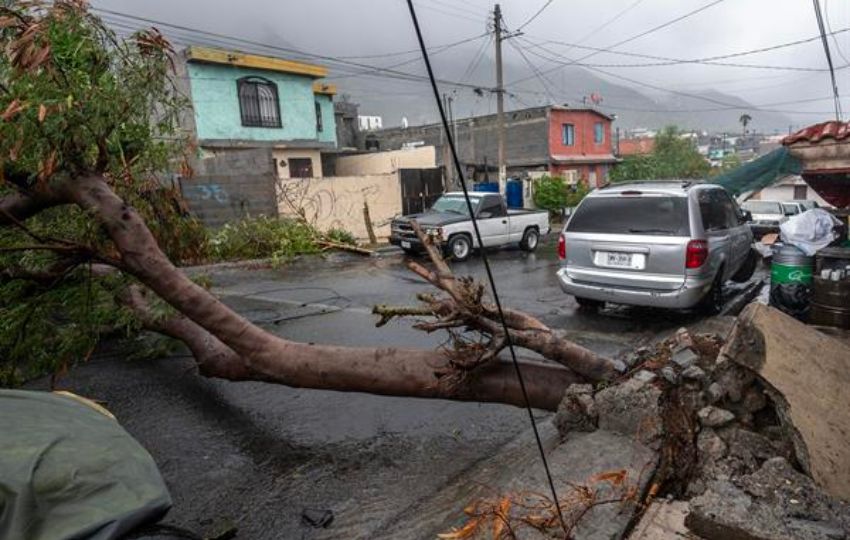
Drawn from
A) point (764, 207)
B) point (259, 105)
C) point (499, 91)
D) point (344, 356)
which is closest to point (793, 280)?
point (344, 356)

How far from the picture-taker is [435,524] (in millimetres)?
2920

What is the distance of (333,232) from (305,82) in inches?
425

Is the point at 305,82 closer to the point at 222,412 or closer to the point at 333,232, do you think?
the point at 333,232

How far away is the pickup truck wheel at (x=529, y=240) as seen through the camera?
661 inches

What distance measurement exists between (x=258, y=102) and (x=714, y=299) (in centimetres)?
2139

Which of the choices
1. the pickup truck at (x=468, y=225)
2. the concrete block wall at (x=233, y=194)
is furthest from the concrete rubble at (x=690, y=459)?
the concrete block wall at (x=233, y=194)

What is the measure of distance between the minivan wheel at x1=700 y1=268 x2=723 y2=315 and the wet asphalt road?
1.13 feet

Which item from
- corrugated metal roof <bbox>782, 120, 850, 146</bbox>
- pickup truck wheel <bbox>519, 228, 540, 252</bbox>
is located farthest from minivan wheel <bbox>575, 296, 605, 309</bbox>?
pickup truck wheel <bbox>519, 228, 540, 252</bbox>

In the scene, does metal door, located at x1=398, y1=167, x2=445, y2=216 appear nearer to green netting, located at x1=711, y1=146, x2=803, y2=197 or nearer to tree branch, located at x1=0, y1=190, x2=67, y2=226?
green netting, located at x1=711, y1=146, x2=803, y2=197

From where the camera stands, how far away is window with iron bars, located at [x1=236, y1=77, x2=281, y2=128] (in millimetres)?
22359

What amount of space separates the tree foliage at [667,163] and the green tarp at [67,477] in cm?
4216

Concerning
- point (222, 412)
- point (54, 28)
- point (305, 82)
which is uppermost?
point (305, 82)

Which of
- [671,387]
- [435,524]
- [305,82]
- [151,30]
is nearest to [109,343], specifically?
[151,30]

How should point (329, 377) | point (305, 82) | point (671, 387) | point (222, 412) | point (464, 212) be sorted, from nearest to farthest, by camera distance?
point (671, 387)
point (329, 377)
point (222, 412)
point (464, 212)
point (305, 82)
